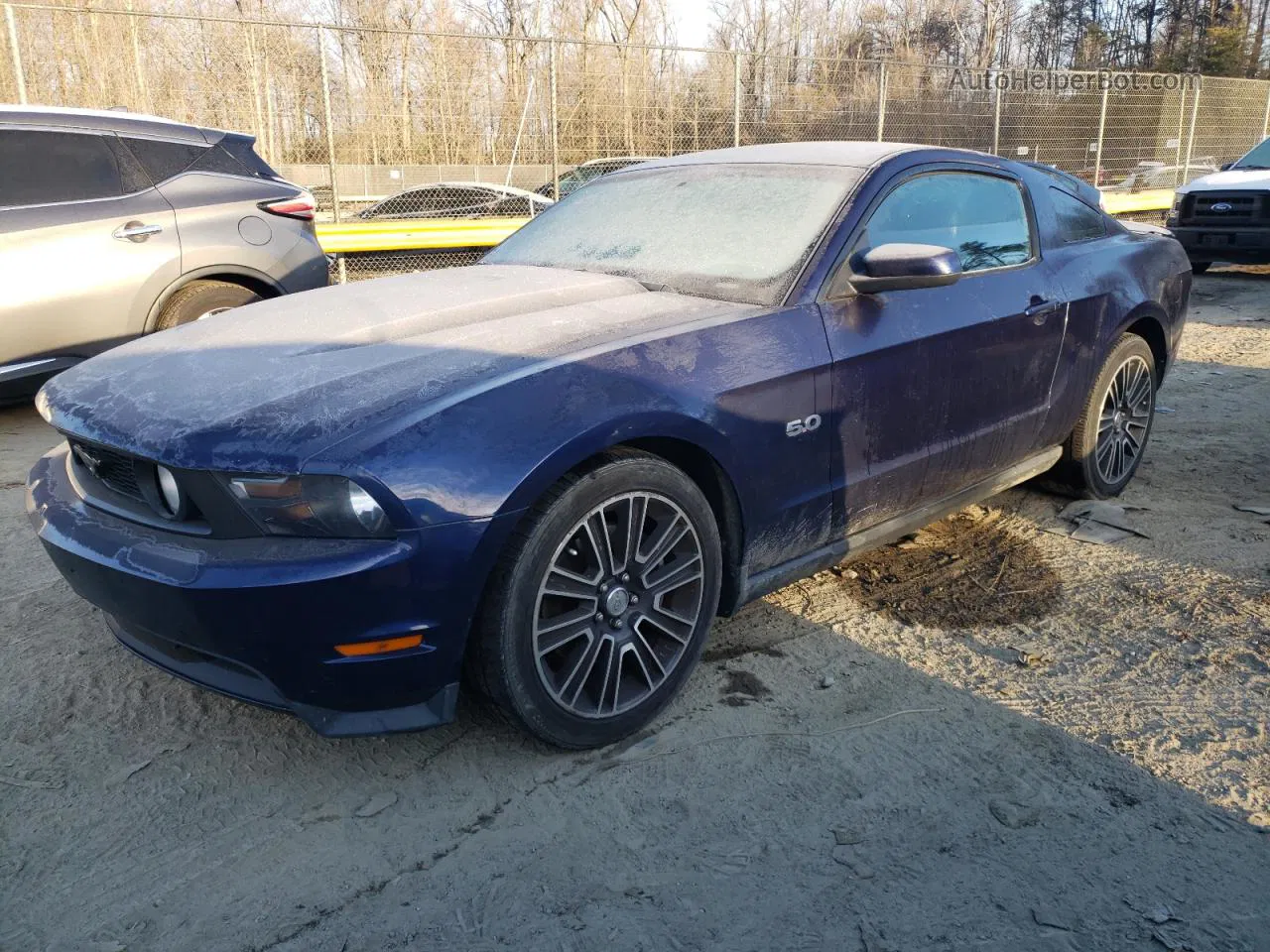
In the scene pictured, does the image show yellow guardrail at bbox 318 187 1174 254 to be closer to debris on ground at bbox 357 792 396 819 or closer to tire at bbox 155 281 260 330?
tire at bbox 155 281 260 330

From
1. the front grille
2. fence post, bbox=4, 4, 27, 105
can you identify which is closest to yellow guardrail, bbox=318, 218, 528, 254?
fence post, bbox=4, 4, 27, 105

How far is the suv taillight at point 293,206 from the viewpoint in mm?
6543

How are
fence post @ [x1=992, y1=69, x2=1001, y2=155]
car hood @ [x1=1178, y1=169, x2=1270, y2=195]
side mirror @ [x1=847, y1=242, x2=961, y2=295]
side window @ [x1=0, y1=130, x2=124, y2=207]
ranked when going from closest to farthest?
side mirror @ [x1=847, y1=242, x2=961, y2=295] → side window @ [x1=0, y1=130, x2=124, y2=207] → car hood @ [x1=1178, y1=169, x2=1270, y2=195] → fence post @ [x1=992, y1=69, x2=1001, y2=155]

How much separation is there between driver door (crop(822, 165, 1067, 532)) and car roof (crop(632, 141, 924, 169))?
0.14 m

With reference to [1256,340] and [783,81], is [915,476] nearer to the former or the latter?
[1256,340]

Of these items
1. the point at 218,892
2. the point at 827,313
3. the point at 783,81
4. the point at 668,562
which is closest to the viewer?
the point at 218,892

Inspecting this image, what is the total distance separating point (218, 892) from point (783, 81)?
39.4 ft

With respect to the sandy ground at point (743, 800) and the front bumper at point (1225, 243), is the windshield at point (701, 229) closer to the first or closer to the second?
the sandy ground at point (743, 800)

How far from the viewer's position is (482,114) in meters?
10.4

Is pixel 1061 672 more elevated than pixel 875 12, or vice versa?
pixel 875 12

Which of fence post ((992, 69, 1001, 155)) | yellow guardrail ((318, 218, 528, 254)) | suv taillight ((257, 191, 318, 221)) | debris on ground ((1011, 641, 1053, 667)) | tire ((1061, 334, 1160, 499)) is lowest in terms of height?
debris on ground ((1011, 641, 1053, 667))

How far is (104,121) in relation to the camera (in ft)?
20.1

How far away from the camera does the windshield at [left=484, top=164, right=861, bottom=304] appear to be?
131 inches

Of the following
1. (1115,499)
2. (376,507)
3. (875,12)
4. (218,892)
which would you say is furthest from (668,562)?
(875,12)
